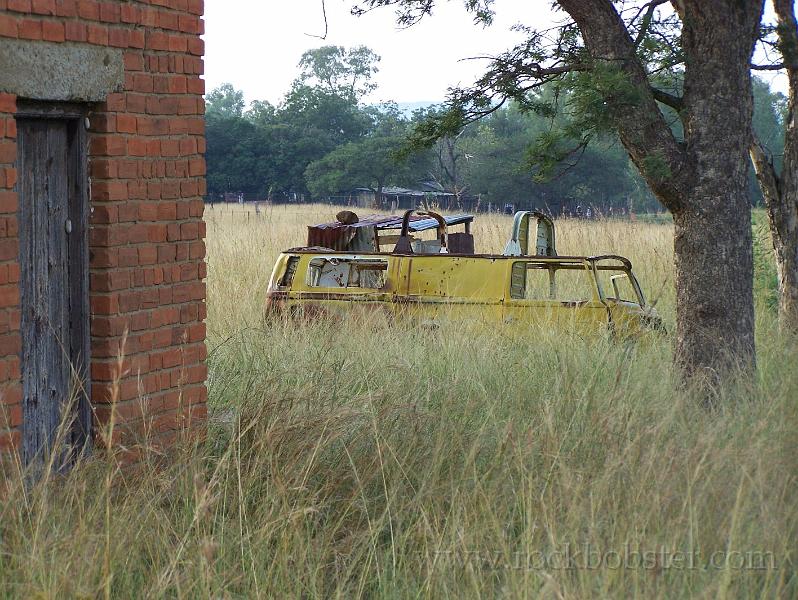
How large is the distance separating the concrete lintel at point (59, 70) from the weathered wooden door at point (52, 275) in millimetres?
160

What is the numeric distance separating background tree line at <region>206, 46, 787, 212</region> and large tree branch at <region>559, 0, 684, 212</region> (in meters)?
48.5

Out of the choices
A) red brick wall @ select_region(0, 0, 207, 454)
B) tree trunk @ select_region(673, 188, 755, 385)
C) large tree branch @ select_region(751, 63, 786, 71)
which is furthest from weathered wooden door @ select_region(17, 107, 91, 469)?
large tree branch @ select_region(751, 63, 786, 71)

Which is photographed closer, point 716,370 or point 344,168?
point 716,370

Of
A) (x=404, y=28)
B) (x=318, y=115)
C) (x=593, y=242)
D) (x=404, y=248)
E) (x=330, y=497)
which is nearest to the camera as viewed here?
(x=330, y=497)

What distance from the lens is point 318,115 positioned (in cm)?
7931

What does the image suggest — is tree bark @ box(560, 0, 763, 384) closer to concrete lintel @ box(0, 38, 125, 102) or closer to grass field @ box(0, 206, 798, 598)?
grass field @ box(0, 206, 798, 598)

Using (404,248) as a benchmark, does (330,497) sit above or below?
below

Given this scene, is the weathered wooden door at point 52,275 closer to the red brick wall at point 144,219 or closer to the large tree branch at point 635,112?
the red brick wall at point 144,219

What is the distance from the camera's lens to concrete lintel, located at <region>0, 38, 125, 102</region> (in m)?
4.71

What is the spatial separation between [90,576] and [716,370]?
16.7 feet

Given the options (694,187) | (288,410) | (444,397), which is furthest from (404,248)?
(288,410)

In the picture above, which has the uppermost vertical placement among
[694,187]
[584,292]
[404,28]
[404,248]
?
[404,28]

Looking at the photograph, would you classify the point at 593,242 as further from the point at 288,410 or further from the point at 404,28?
the point at 288,410

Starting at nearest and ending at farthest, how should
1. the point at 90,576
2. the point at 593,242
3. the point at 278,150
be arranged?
the point at 90,576 → the point at 593,242 → the point at 278,150
